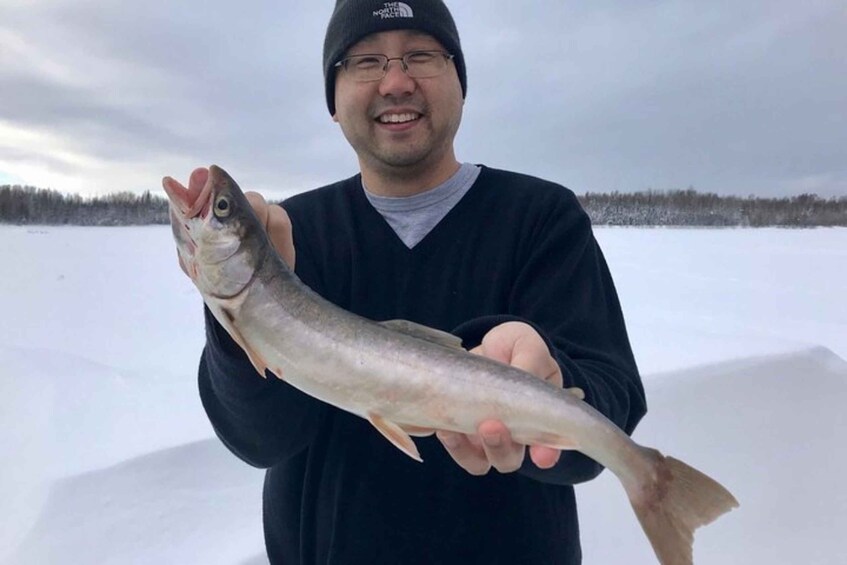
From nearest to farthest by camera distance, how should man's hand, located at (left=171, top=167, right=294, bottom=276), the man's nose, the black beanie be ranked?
man's hand, located at (left=171, top=167, right=294, bottom=276) < the man's nose < the black beanie

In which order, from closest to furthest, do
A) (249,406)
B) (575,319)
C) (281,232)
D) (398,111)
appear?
(249,406) < (575,319) < (281,232) < (398,111)

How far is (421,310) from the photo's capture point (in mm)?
2359

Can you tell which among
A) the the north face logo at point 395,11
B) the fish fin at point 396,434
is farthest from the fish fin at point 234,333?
the the north face logo at point 395,11

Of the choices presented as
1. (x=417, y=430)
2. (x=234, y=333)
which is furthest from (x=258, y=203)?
(x=417, y=430)

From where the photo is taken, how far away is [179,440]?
412cm

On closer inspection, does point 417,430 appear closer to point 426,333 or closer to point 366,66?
point 426,333

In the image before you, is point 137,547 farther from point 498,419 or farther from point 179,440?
point 498,419

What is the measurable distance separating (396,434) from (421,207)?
0.97m

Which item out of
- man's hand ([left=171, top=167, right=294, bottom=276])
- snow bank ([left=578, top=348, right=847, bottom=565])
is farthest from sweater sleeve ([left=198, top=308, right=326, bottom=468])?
snow bank ([left=578, top=348, right=847, bottom=565])

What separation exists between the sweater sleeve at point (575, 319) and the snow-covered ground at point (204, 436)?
2.14 metres

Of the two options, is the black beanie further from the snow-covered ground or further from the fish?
the snow-covered ground

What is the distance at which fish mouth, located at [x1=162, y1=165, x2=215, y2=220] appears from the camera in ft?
6.21

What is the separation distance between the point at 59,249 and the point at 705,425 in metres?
13.3

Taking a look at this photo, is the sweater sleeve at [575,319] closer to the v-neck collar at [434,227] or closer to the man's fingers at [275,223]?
the v-neck collar at [434,227]
